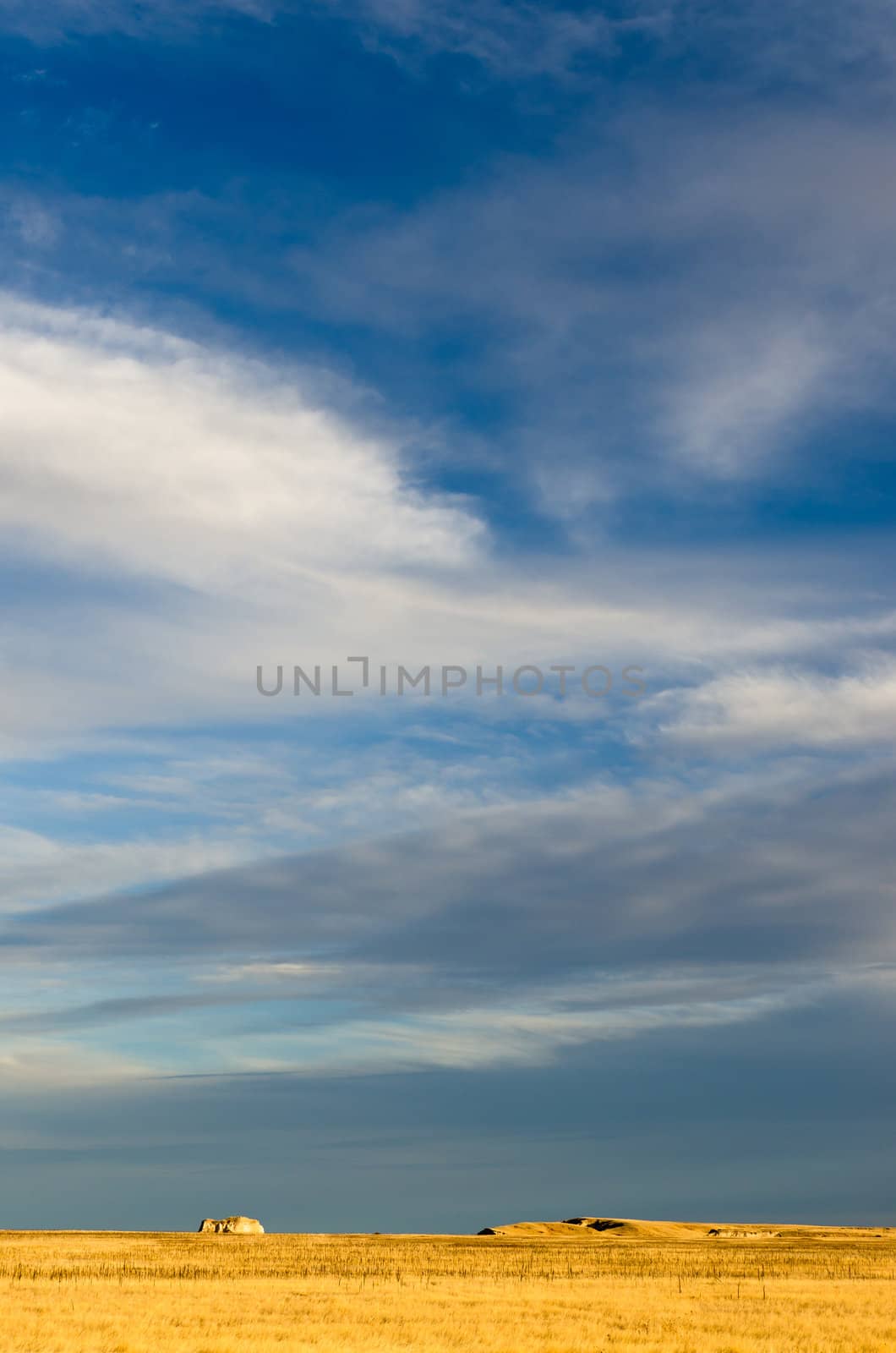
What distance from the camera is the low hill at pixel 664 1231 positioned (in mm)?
117375

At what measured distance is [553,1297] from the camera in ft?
158

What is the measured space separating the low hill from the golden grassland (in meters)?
31.6

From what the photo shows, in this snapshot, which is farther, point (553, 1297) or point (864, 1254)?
point (864, 1254)

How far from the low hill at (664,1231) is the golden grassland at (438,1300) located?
104ft

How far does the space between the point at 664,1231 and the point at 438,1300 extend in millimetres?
83248

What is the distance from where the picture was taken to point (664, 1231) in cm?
12119

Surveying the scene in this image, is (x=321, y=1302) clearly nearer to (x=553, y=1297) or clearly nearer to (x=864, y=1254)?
(x=553, y=1297)

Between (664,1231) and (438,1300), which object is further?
(664,1231)

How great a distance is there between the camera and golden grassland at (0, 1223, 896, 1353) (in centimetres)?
3388

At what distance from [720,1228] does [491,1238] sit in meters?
26.8

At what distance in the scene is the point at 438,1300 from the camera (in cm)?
4634

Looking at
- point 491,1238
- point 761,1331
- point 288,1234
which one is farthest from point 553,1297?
point 288,1234

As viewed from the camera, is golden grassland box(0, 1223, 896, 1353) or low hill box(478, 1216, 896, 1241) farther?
low hill box(478, 1216, 896, 1241)

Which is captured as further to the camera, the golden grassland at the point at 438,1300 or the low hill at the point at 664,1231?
the low hill at the point at 664,1231
